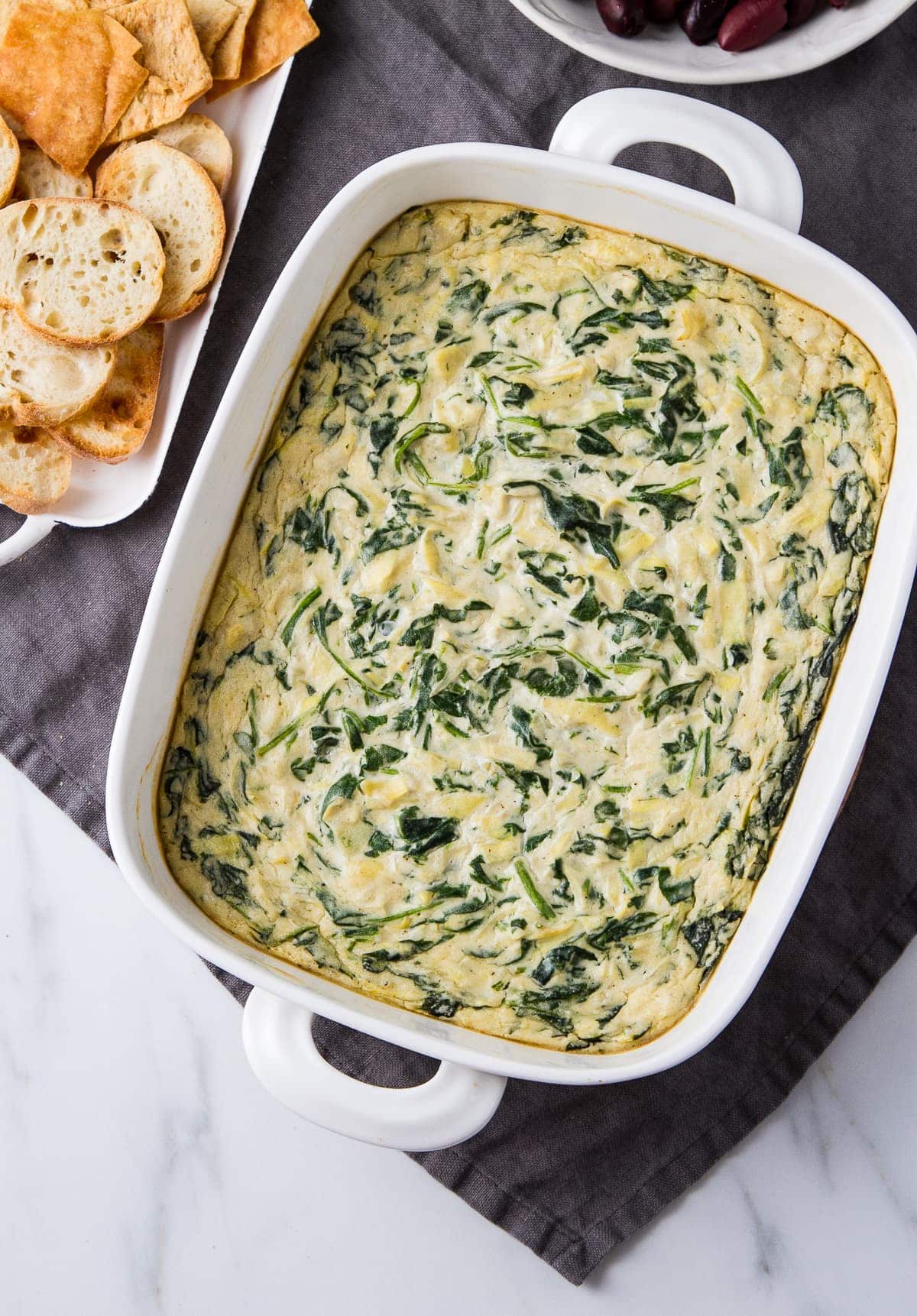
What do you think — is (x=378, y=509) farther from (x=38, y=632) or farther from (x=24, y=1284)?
(x=24, y=1284)

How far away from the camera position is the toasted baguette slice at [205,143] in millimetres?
1879

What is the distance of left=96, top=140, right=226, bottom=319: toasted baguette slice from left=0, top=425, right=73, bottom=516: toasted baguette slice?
31 centimetres

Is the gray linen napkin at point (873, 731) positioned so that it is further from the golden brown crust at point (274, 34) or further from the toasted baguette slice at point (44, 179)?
the toasted baguette slice at point (44, 179)

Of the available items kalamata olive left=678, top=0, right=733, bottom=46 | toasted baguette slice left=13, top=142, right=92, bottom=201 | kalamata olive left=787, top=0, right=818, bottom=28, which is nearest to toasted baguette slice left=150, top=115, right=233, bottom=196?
toasted baguette slice left=13, top=142, right=92, bottom=201

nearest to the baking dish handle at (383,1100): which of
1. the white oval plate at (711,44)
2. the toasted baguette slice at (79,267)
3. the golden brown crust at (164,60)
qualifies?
the toasted baguette slice at (79,267)

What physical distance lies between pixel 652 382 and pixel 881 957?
109cm

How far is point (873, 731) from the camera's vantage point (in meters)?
1.94

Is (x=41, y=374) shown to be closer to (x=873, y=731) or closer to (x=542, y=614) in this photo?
(x=542, y=614)

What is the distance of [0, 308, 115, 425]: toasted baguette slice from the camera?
6.24 ft

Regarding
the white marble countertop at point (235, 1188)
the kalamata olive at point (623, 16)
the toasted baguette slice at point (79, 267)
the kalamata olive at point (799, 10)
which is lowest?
the white marble countertop at point (235, 1188)

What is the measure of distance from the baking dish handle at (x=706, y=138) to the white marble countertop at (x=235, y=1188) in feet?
4.79

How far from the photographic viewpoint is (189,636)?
1.70m

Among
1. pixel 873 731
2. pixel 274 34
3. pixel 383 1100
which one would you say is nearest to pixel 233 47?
pixel 274 34

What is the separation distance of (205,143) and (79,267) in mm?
301
